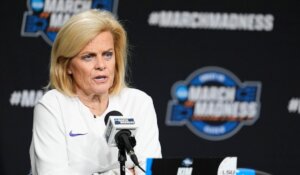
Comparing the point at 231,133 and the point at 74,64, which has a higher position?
the point at 74,64

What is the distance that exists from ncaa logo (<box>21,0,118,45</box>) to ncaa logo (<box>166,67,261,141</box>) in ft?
2.98

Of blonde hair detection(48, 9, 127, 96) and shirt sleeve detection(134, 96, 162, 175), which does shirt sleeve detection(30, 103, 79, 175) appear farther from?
shirt sleeve detection(134, 96, 162, 175)

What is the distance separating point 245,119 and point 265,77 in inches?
13.2

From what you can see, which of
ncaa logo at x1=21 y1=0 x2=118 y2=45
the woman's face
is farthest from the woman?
ncaa logo at x1=21 y1=0 x2=118 y2=45

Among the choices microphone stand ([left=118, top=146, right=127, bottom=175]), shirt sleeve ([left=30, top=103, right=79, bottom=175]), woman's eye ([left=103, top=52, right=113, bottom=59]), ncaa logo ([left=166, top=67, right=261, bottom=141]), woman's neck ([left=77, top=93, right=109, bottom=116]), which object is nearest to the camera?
microphone stand ([left=118, top=146, right=127, bottom=175])

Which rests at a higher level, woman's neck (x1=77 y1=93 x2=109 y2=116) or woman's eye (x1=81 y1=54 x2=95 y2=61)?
woman's eye (x1=81 y1=54 x2=95 y2=61)

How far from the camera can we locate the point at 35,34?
4.55 metres

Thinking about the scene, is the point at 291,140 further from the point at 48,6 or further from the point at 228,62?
the point at 48,6

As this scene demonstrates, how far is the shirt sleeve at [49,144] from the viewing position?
2916 millimetres

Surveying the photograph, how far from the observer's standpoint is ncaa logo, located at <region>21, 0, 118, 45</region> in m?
4.52

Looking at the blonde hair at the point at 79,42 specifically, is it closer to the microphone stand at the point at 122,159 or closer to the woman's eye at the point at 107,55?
the woman's eye at the point at 107,55

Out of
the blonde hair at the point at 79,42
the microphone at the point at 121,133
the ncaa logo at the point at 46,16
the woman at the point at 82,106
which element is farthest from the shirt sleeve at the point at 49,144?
the ncaa logo at the point at 46,16

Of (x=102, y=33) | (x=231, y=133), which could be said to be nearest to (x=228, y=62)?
(x=231, y=133)

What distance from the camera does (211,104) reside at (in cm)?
475
